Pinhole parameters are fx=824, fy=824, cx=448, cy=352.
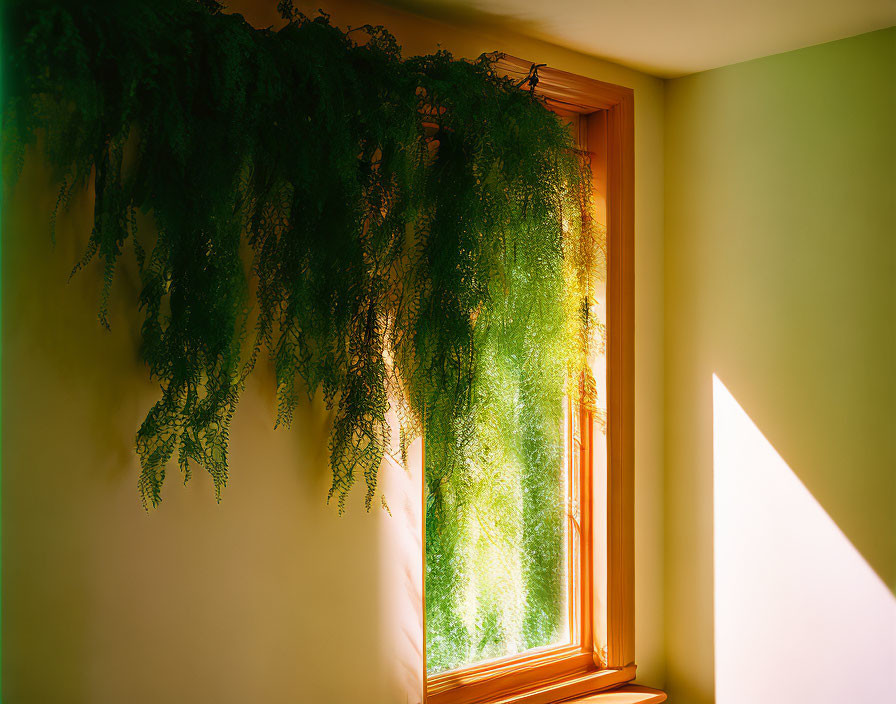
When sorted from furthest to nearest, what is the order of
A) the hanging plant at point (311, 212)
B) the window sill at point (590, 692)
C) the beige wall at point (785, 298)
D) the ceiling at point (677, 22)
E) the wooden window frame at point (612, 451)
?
1. the wooden window frame at point (612, 451)
2. the window sill at point (590, 692)
3. the beige wall at point (785, 298)
4. the ceiling at point (677, 22)
5. the hanging plant at point (311, 212)

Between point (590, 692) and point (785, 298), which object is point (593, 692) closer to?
point (590, 692)

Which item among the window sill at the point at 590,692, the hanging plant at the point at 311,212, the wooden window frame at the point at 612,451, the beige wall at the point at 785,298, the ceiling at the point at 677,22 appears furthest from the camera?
the wooden window frame at the point at 612,451

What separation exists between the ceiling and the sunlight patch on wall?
100 centimetres

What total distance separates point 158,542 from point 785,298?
6.02 feet

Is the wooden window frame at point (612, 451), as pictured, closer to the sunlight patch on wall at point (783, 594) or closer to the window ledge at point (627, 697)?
the window ledge at point (627, 697)

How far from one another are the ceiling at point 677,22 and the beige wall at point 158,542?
140 millimetres

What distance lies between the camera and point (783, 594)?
242 cm

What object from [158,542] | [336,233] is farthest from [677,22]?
[158,542]

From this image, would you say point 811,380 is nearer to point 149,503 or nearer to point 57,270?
point 149,503

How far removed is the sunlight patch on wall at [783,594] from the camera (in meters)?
2.27

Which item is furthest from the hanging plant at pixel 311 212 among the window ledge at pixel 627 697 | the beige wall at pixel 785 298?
the window ledge at pixel 627 697

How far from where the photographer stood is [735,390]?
2.54 m

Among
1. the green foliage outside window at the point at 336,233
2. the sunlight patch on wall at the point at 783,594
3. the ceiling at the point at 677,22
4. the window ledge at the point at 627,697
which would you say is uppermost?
the ceiling at the point at 677,22

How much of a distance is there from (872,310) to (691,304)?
563 mm
